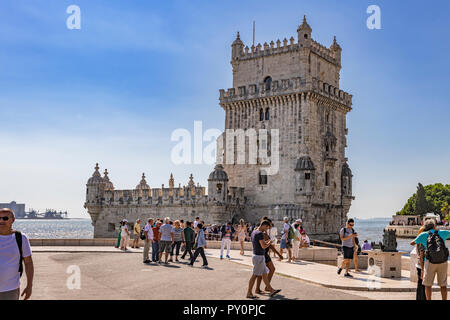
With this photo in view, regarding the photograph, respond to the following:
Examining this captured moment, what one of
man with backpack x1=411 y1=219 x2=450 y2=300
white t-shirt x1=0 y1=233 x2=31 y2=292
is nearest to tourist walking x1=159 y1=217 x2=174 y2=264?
man with backpack x1=411 y1=219 x2=450 y2=300

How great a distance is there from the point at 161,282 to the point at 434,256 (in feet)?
24.5

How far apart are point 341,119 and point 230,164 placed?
11.0m

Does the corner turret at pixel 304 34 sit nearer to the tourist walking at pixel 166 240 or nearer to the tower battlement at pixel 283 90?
the tower battlement at pixel 283 90

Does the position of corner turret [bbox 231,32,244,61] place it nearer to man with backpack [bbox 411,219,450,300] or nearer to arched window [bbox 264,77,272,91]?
arched window [bbox 264,77,272,91]

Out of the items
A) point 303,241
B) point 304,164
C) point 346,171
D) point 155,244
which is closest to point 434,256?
Result: point 155,244

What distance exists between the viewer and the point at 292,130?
130ft

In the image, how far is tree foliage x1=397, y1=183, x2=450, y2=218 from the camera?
98.4 metres

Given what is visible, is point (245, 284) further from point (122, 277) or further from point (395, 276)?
point (395, 276)

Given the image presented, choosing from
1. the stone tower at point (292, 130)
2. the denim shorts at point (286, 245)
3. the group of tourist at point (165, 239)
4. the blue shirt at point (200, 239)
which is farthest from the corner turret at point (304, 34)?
the blue shirt at point (200, 239)

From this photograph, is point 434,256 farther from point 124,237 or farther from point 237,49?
point 237,49

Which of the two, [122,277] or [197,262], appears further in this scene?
[197,262]

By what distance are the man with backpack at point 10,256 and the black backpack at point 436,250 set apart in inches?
301
